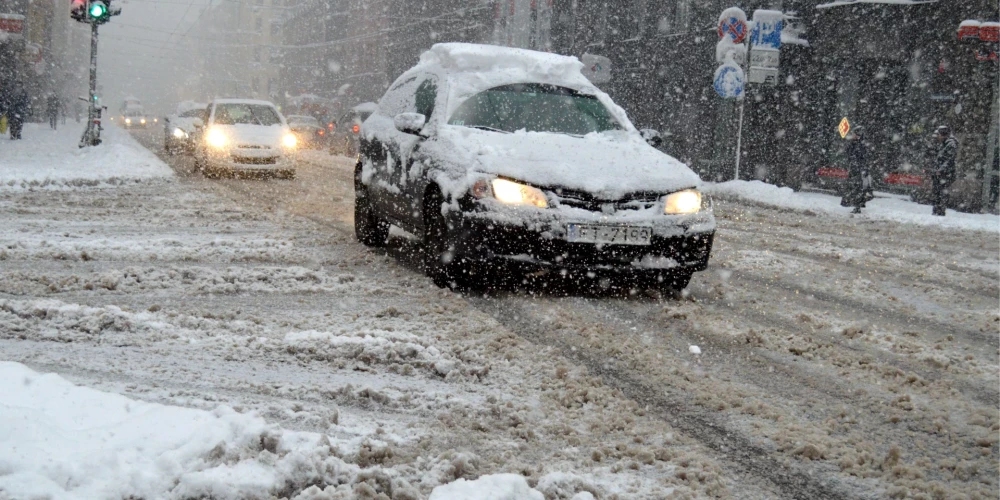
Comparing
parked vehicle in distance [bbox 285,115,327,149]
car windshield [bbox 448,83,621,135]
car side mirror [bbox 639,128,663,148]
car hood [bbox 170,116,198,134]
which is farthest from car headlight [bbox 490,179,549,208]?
parked vehicle in distance [bbox 285,115,327,149]

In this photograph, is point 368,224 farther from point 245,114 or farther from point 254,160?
point 245,114

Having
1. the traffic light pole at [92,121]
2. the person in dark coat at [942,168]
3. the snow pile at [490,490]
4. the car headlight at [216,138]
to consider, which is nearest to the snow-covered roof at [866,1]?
the person in dark coat at [942,168]

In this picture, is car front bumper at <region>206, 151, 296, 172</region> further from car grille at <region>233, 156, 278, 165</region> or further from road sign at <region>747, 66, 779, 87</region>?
road sign at <region>747, 66, 779, 87</region>

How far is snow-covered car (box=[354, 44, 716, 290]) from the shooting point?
21.0 ft

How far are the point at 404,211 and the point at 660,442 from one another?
4.32m

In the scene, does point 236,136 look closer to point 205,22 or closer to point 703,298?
point 703,298

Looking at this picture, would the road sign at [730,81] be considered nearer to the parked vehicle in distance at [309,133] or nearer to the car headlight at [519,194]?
the car headlight at [519,194]

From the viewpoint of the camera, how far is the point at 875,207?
717 inches

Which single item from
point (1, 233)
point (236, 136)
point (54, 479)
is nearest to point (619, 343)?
point (54, 479)

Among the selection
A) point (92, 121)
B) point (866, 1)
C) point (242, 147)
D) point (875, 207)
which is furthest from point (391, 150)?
point (92, 121)

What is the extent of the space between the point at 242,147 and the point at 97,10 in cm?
534

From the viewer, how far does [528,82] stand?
7891mm

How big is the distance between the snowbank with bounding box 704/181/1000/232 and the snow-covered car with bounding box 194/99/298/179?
768 centimetres

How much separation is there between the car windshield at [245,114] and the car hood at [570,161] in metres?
12.7
